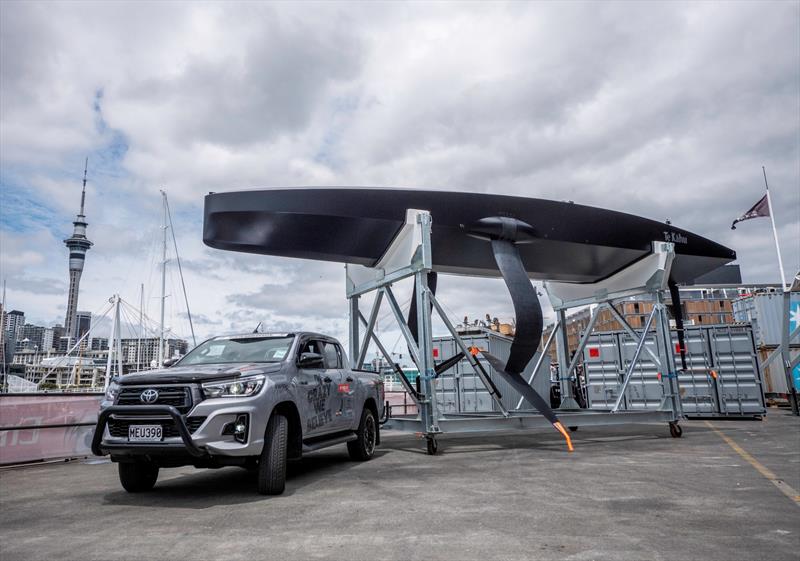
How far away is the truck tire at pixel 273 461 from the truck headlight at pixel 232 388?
1.44ft

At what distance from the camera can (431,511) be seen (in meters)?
4.77

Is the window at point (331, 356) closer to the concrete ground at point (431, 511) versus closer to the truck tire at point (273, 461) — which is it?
the concrete ground at point (431, 511)

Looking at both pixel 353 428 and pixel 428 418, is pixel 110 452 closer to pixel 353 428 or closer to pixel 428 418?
pixel 353 428

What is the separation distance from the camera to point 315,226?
29.9 ft

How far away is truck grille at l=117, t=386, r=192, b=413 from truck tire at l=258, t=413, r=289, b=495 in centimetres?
88

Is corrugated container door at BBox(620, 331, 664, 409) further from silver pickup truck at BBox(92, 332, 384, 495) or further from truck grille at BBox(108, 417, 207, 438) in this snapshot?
truck grille at BBox(108, 417, 207, 438)

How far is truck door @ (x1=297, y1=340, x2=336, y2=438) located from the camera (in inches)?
246

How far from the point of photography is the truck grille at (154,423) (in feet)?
16.6

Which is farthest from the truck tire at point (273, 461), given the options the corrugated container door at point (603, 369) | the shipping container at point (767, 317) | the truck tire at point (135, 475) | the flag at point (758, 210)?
the flag at point (758, 210)

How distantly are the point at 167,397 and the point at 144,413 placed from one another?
0.83 ft

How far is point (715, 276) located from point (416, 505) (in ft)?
257

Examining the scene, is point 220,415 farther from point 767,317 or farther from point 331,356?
point 767,317

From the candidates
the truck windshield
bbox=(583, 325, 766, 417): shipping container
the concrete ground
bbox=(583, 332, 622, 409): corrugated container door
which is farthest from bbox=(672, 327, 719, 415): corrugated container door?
the truck windshield

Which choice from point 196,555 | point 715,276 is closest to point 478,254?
point 196,555
